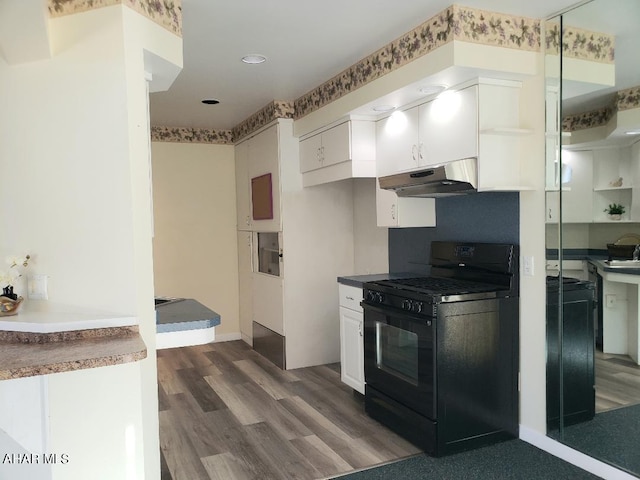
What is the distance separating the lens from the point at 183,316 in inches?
96.9

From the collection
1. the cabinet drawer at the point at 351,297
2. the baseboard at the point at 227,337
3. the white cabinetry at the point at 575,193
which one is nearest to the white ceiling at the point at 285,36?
the white cabinetry at the point at 575,193

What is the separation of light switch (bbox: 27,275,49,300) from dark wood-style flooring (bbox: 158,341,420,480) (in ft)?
3.94

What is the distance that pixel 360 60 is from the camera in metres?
3.38

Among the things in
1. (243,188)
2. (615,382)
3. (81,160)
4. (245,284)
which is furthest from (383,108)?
(245,284)

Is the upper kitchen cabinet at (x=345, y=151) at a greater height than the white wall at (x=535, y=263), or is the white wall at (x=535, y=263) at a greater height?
the upper kitchen cabinet at (x=345, y=151)

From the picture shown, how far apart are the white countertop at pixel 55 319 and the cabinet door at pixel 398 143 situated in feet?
6.52

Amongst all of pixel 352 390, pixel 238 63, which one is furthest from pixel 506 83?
pixel 352 390

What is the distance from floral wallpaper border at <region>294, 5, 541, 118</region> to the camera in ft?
8.48

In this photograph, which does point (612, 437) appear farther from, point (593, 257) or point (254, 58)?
point (254, 58)

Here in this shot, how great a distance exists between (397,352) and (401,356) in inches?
1.9

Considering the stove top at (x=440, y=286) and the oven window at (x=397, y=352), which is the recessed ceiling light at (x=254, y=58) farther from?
the oven window at (x=397, y=352)

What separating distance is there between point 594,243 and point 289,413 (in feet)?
7.35

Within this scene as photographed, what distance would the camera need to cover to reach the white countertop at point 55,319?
200cm

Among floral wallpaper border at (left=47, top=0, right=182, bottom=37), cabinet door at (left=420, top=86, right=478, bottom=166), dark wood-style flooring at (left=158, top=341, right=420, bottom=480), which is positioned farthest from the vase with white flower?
cabinet door at (left=420, top=86, right=478, bottom=166)
